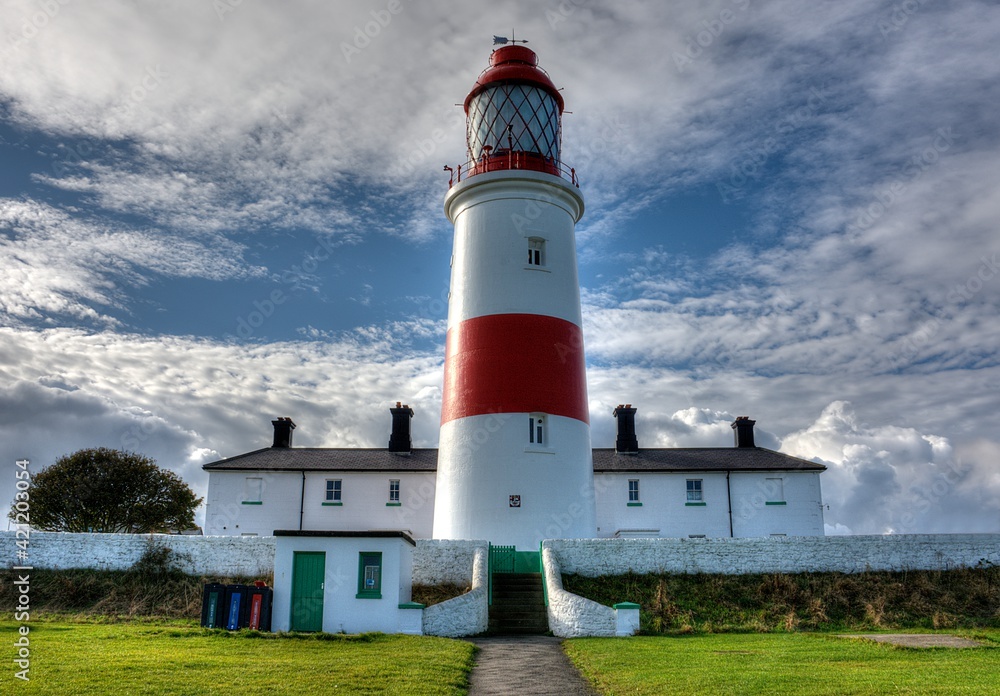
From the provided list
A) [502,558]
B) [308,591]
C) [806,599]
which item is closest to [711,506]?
[806,599]

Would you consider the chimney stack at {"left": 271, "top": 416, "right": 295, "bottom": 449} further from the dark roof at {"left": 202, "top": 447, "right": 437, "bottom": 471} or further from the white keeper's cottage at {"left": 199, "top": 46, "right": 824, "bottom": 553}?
the white keeper's cottage at {"left": 199, "top": 46, "right": 824, "bottom": 553}

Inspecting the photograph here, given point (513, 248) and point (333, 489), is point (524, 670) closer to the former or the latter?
point (513, 248)

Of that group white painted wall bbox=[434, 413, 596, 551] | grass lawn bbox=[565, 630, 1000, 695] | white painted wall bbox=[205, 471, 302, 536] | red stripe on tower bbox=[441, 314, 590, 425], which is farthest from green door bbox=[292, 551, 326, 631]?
white painted wall bbox=[205, 471, 302, 536]

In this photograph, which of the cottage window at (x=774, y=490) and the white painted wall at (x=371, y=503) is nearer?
the white painted wall at (x=371, y=503)

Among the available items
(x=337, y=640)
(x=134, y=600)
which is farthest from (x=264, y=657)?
(x=134, y=600)

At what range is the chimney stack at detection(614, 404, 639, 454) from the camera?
33.5 m

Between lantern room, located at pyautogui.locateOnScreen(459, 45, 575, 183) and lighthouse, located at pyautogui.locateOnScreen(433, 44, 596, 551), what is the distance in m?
0.03

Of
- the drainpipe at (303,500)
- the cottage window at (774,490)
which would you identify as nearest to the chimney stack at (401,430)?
the drainpipe at (303,500)

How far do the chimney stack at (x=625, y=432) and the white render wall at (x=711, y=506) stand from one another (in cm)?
204

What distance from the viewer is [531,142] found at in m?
24.0

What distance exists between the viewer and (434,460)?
32156mm

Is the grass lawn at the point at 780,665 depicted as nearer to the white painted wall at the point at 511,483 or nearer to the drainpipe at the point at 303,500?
the white painted wall at the point at 511,483

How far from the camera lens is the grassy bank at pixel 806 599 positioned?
58.6 feet

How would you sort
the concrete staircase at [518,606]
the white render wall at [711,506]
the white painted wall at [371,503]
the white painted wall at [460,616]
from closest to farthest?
the white painted wall at [460,616] → the concrete staircase at [518,606] → the white painted wall at [371,503] → the white render wall at [711,506]
